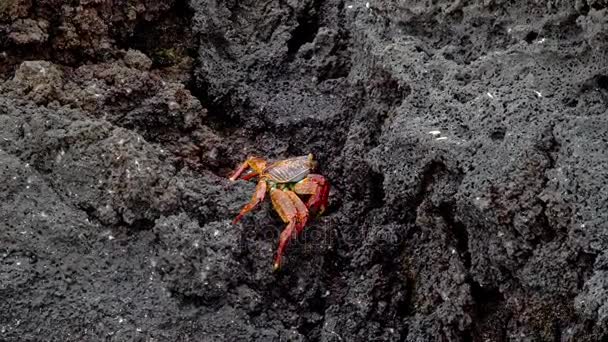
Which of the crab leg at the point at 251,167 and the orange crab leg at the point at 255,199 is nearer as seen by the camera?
the orange crab leg at the point at 255,199

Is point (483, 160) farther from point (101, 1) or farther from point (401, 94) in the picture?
point (101, 1)

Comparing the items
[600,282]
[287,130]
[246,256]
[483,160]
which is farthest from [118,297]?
[600,282]

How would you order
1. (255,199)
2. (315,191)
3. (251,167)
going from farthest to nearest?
1. (251,167)
2. (315,191)
3. (255,199)

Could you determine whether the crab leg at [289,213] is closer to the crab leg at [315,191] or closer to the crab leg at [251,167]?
the crab leg at [315,191]

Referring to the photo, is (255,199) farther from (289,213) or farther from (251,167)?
(251,167)

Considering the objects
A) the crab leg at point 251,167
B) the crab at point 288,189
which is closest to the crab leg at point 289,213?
the crab at point 288,189

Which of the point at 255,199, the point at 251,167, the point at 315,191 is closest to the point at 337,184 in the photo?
the point at 315,191

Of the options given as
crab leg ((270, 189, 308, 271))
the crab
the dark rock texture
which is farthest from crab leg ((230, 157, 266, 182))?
crab leg ((270, 189, 308, 271))
